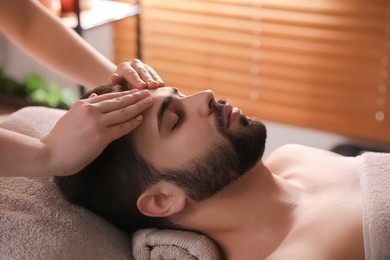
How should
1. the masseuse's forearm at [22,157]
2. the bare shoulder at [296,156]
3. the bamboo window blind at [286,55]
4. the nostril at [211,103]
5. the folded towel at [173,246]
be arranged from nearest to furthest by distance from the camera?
the masseuse's forearm at [22,157] < the folded towel at [173,246] < the nostril at [211,103] < the bare shoulder at [296,156] < the bamboo window blind at [286,55]

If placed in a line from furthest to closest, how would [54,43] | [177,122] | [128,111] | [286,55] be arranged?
[286,55] < [54,43] < [177,122] < [128,111]

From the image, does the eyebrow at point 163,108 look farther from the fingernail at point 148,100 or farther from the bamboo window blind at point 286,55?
the bamboo window blind at point 286,55

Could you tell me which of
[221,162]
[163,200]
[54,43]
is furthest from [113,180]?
[54,43]

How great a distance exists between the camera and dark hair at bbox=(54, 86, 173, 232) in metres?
1.25

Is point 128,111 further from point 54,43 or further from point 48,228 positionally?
point 54,43

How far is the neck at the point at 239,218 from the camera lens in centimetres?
126

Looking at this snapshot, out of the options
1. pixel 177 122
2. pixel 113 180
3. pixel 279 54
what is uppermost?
pixel 177 122

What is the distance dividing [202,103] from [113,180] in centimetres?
25

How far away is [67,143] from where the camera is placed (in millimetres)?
1081

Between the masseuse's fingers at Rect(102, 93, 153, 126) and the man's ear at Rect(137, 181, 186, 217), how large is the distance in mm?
158

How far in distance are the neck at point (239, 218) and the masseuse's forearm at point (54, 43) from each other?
448mm

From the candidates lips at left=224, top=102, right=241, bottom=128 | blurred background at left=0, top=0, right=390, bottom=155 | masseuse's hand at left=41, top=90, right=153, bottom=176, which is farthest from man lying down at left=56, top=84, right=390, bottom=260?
blurred background at left=0, top=0, right=390, bottom=155

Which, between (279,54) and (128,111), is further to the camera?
(279,54)

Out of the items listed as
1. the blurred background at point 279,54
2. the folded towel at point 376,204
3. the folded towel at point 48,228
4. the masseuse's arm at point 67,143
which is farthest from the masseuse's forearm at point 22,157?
the blurred background at point 279,54
